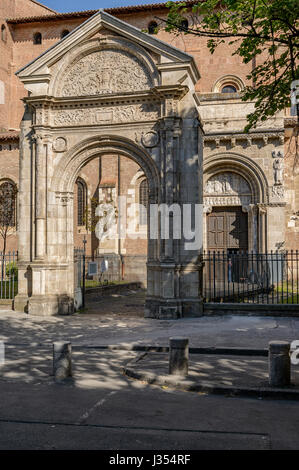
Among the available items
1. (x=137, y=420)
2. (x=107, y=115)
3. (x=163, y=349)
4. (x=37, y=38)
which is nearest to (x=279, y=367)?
(x=137, y=420)

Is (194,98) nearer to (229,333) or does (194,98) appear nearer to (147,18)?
(229,333)

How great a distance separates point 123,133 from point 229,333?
274 inches

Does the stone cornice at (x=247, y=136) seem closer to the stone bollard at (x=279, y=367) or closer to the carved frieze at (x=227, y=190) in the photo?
the carved frieze at (x=227, y=190)

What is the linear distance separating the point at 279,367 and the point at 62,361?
3.41 m

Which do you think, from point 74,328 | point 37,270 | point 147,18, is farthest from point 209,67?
point 74,328

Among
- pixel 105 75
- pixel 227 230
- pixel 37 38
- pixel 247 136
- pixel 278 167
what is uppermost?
pixel 37 38

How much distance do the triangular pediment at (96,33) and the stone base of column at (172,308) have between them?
6.92 m

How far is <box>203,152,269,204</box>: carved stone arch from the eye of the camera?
22.1 meters

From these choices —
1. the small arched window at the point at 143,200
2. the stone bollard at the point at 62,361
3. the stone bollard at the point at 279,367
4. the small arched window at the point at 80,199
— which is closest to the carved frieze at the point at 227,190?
the small arched window at the point at 143,200

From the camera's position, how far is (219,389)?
686cm

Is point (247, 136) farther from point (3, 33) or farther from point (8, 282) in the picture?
point (3, 33)

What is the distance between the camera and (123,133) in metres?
14.7

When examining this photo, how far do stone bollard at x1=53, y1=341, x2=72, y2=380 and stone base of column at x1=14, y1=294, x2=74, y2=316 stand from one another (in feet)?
22.6

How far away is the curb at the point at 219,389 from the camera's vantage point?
21.9ft
